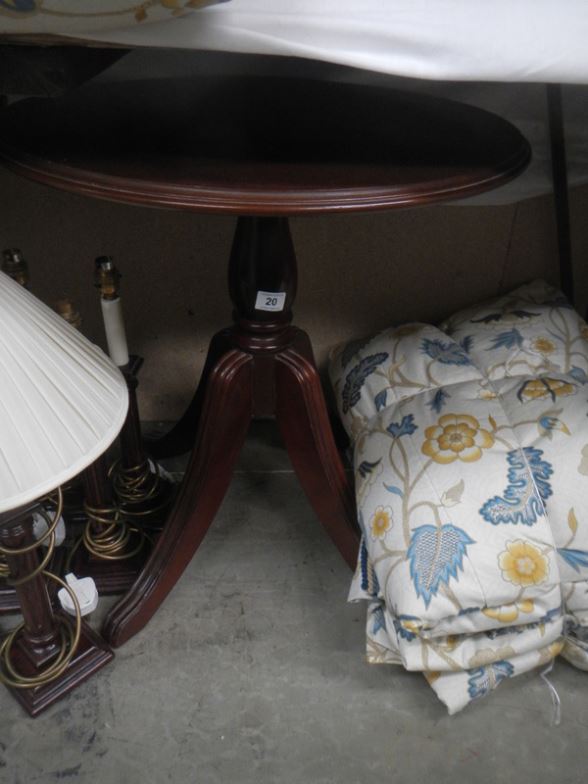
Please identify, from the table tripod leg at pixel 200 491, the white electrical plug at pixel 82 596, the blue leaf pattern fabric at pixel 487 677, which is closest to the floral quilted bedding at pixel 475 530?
the blue leaf pattern fabric at pixel 487 677

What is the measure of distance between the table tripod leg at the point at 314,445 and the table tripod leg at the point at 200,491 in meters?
0.04

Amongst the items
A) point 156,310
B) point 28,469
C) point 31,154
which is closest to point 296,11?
point 31,154

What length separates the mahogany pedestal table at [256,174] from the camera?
0.41 meters

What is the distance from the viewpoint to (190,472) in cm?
61

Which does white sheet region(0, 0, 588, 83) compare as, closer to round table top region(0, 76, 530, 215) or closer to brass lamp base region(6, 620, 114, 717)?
round table top region(0, 76, 530, 215)

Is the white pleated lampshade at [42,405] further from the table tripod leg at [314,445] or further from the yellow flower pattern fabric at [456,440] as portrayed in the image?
the yellow flower pattern fabric at [456,440]

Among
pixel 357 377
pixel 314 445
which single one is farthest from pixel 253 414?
pixel 357 377

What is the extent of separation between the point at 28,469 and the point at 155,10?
0.85 ft

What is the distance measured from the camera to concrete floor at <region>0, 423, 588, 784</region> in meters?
0.51

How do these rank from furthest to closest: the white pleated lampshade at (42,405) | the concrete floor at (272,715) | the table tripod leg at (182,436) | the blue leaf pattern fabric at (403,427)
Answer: the table tripod leg at (182,436)
the blue leaf pattern fabric at (403,427)
the concrete floor at (272,715)
the white pleated lampshade at (42,405)

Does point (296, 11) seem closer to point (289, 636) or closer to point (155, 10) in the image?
point (155, 10)

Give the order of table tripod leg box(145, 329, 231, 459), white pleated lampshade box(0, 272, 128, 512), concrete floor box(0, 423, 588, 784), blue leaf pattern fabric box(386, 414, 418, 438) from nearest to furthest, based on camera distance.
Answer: white pleated lampshade box(0, 272, 128, 512) → concrete floor box(0, 423, 588, 784) → blue leaf pattern fabric box(386, 414, 418, 438) → table tripod leg box(145, 329, 231, 459)

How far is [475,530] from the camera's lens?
539mm

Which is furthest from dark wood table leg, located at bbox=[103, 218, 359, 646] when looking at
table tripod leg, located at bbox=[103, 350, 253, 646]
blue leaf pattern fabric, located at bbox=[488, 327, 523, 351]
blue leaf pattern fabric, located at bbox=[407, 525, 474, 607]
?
blue leaf pattern fabric, located at bbox=[488, 327, 523, 351]
